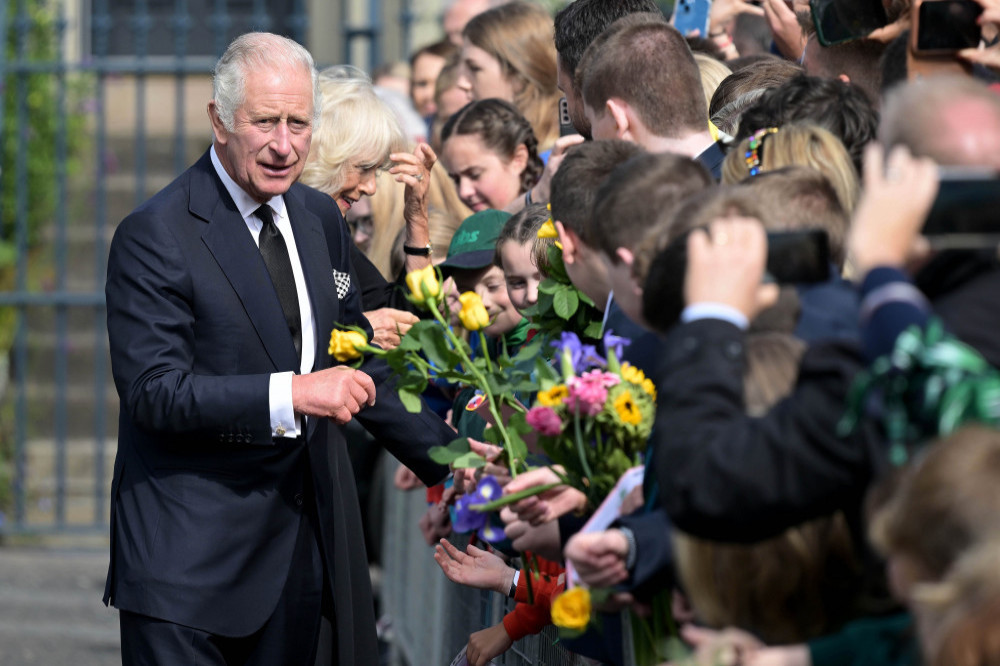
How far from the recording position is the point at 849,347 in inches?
79.0

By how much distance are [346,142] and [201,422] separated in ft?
4.90

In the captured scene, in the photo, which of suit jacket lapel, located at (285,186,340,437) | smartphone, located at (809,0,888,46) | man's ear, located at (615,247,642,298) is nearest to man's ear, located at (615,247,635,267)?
man's ear, located at (615,247,642,298)

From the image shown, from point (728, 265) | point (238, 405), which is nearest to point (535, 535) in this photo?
point (728, 265)

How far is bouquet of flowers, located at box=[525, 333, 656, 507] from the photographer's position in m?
2.47

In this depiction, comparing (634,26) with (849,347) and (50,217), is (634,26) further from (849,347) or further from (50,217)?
(50,217)

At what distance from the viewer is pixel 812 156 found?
2.72m

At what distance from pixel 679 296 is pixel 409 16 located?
6.96 metres

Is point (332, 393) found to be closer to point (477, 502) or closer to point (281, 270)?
point (281, 270)

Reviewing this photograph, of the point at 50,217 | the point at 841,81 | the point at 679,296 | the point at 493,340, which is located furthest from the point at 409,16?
the point at 679,296

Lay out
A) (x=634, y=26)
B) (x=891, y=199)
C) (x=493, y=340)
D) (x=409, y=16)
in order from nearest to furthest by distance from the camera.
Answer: (x=891, y=199), (x=634, y=26), (x=493, y=340), (x=409, y=16)

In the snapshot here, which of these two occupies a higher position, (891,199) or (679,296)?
(891,199)

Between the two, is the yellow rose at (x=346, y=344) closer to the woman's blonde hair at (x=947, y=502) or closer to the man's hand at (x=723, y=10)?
the woman's blonde hair at (x=947, y=502)

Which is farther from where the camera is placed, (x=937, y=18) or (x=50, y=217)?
(x=50, y=217)

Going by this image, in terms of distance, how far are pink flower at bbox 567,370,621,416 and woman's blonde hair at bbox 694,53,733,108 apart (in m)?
1.94
